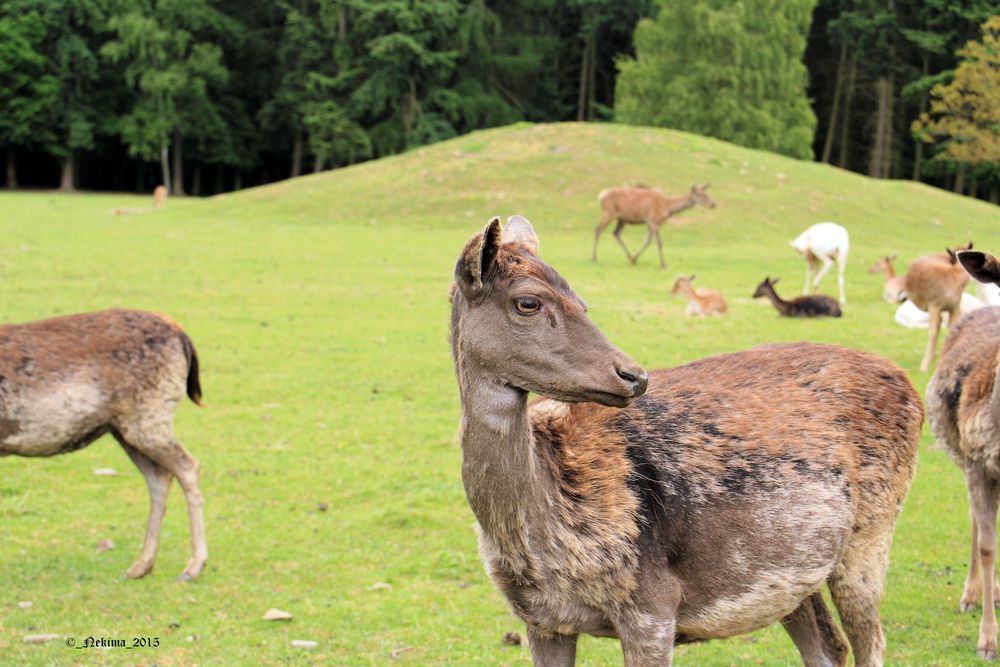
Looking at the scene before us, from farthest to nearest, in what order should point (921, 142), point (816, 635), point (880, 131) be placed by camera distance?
point (921, 142) → point (880, 131) → point (816, 635)

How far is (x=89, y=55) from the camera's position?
56531 mm

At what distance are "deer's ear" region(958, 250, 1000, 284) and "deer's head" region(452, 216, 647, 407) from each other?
2.33 metres

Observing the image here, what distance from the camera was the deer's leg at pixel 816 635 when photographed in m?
5.11

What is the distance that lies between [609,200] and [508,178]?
31.4 ft

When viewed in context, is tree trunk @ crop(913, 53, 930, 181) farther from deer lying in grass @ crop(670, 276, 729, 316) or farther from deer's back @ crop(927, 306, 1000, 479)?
deer's back @ crop(927, 306, 1000, 479)

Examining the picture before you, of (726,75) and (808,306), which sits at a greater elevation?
(726,75)

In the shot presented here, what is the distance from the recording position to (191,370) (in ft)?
27.2

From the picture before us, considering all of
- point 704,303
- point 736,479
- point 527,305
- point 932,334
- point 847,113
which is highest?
point 527,305

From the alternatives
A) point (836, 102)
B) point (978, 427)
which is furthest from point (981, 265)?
point (836, 102)

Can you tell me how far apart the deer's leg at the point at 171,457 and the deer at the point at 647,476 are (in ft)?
12.8

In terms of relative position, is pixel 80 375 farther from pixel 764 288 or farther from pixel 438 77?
pixel 438 77

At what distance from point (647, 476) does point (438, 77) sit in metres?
55.5

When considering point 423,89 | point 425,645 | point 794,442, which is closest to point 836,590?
point 794,442

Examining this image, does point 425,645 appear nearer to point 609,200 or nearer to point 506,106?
point 609,200
